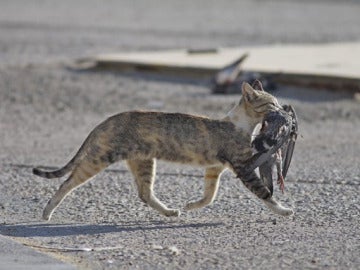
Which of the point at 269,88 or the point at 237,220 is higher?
the point at 237,220

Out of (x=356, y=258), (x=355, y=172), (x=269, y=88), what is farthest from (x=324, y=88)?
(x=356, y=258)

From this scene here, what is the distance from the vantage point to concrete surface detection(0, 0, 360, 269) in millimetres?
8539

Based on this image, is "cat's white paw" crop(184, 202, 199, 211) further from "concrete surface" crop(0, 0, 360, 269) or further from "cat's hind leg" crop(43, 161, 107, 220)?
"cat's hind leg" crop(43, 161, 107, 220)

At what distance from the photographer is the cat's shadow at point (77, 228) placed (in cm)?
921

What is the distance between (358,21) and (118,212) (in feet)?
84.2

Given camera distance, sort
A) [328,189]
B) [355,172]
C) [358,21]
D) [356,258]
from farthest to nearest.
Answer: [358,21] → [355,172] → [328,189] → [356,258]

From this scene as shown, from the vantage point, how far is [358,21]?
34812mm

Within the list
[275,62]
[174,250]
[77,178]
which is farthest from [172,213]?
[275,62]

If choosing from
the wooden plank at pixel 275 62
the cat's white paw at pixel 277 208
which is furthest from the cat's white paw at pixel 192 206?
the wooden plank at pixel 275 62

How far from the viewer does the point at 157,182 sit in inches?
458

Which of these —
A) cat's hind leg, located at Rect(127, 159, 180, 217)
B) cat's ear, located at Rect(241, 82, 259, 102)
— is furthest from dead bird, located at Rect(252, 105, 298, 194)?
cat's hind leg, located at Rect(127, 159, 180, 217)

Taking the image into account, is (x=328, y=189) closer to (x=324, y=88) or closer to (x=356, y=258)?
(x=356, y=258)

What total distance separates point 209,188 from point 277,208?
2.18 ft

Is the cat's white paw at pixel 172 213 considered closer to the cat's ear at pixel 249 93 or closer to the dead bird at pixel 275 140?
the dead bird at pixel 275 140
